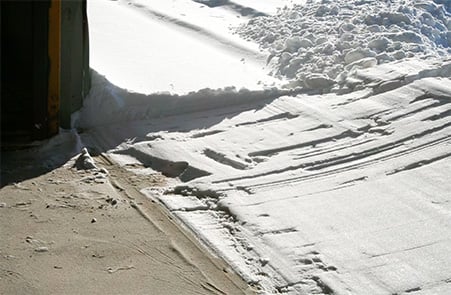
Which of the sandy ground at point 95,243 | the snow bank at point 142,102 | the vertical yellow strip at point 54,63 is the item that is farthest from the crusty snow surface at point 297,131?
the vertical yellow strip at point 54,63

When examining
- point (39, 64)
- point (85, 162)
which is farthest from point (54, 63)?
point (85, 162)

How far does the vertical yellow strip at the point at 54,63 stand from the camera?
16.1 ft

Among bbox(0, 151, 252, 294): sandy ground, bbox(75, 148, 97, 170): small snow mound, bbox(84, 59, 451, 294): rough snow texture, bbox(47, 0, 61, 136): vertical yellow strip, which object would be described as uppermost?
bbox(47, 0, 61, 136): vertical yellow strip

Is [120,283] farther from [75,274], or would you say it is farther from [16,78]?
[16,78]

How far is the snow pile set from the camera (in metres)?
6.20

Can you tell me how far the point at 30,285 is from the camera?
3596mm

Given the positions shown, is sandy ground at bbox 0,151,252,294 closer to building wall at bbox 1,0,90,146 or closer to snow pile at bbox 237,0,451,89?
building wall at bbox 1,0,90,146

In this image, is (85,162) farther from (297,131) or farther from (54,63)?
(297,131)

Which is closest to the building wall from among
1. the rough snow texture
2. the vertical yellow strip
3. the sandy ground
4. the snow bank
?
the vertical yellow strip

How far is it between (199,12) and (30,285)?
480 centimetres

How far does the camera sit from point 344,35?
6617 millimetres


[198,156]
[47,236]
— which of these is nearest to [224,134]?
[198,156]

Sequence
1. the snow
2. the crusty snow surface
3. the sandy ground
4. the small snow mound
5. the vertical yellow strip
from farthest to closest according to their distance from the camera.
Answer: the snow < the vertical yellow strip < the small snow mound < the crusty snow surface < the sandy ground

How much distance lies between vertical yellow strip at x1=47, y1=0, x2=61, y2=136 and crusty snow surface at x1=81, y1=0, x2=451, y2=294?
25 cm
